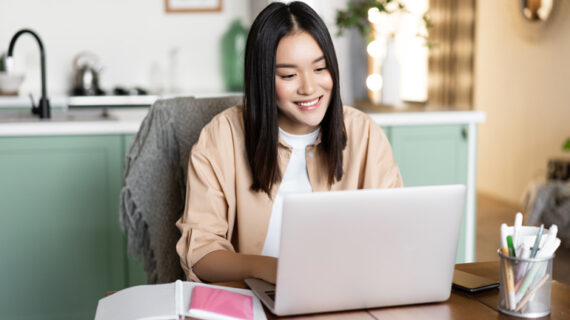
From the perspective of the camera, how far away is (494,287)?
1187 mm

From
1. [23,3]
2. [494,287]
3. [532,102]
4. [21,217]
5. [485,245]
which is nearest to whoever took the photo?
[494,287]

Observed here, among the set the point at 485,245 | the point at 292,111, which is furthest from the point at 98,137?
the point at 485,245

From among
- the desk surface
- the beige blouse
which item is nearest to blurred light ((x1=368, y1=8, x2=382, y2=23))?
the beige blouse

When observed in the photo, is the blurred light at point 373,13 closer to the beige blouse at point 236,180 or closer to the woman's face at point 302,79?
the beige blouse at point 236,180

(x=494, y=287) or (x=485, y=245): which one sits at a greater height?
(x=494, y=287)

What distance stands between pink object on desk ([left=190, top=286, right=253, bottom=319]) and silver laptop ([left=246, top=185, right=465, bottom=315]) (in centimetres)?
4

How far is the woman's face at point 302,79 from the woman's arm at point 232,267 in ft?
1.17

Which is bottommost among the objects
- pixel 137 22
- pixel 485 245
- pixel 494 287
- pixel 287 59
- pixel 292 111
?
pixel 485 245

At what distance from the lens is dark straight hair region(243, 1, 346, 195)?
148cm

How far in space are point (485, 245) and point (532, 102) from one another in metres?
1.63

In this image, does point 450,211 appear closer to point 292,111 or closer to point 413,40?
point 292,111

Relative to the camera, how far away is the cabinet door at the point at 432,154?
2.77m

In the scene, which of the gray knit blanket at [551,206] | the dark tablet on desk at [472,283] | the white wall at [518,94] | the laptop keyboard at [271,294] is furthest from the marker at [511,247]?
the white wall at [518,94]

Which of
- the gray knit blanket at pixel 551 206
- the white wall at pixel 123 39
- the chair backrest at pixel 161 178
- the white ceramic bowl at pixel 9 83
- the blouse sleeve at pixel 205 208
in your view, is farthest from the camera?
the white wall at pixel 123 39
